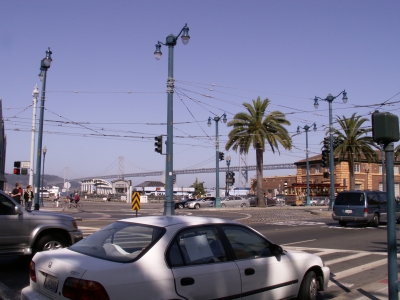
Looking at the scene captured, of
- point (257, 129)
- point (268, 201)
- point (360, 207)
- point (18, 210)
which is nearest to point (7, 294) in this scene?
point (18, 210)

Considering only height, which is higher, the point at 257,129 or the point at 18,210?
the point at 257,129

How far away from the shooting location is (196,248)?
202 inches

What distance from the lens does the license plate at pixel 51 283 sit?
4582 mm

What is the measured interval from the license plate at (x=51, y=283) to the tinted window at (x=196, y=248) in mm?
1210

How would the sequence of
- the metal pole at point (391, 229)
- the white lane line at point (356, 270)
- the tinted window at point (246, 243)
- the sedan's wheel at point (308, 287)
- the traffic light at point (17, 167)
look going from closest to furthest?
1. the metal pole at point (391, 229)
2. the tinted window at point (246, 243)
3. the sedan's wheel at point (308, 287)
4. the white lane line at point (356, 270)
5. the traffic light at point (17, 167)

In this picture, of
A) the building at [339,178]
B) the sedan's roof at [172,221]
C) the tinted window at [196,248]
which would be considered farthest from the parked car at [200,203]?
the tinted window at [196,248]

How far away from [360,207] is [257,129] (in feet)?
67.3

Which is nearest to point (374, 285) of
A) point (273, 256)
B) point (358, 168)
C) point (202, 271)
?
point (273, 256)

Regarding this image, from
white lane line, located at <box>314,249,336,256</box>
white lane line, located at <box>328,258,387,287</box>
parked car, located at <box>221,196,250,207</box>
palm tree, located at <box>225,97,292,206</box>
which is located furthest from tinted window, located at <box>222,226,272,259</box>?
parked car, located at <box>221,196,250,207</box>

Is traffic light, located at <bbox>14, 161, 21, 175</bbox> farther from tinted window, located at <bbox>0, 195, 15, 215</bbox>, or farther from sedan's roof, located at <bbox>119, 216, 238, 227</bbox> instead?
sedan's roof, located at <bbox>119, 216, 238, 227</bbox>

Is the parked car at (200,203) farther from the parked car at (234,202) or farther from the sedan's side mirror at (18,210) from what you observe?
the sedan's side mirror at (18,210)

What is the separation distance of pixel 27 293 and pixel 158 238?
1680 millimetres

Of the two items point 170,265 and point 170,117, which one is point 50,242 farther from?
point 170,117

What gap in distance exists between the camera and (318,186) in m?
62.2
